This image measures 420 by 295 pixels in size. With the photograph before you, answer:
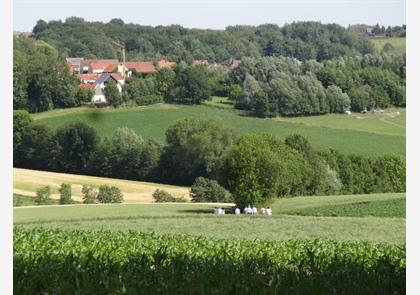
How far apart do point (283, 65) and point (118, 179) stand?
467 inches

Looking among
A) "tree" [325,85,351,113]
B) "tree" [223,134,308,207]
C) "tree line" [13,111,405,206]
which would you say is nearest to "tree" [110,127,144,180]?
"tree line" [13,111,405,206]

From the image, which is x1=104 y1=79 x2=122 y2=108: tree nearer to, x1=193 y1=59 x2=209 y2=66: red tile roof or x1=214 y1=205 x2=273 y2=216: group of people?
x1=193 y1=59 x2=209 y2=66: red tile roof

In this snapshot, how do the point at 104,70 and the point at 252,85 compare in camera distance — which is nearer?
the point at 104,70

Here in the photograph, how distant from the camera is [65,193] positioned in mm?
30688

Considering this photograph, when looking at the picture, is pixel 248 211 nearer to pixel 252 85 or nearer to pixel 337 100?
pixel 252 85

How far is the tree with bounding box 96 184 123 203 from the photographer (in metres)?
30.5

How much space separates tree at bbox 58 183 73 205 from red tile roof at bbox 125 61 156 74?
20.3ft

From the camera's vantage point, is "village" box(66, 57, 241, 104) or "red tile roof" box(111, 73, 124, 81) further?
"red tile roof" box(111, 73, 124, 81)

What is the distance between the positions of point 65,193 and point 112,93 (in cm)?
457

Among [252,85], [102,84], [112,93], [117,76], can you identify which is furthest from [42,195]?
[252,85]

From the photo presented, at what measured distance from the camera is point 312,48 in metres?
37.0

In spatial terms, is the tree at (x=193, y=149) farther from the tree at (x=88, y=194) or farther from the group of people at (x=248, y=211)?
the group of people at (x=248, y=211)

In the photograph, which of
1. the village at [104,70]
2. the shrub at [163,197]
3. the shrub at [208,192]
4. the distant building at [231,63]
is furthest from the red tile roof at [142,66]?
the shrub at [208,192]

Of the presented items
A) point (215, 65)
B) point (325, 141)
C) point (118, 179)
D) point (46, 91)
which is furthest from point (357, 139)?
point (46, 91)
